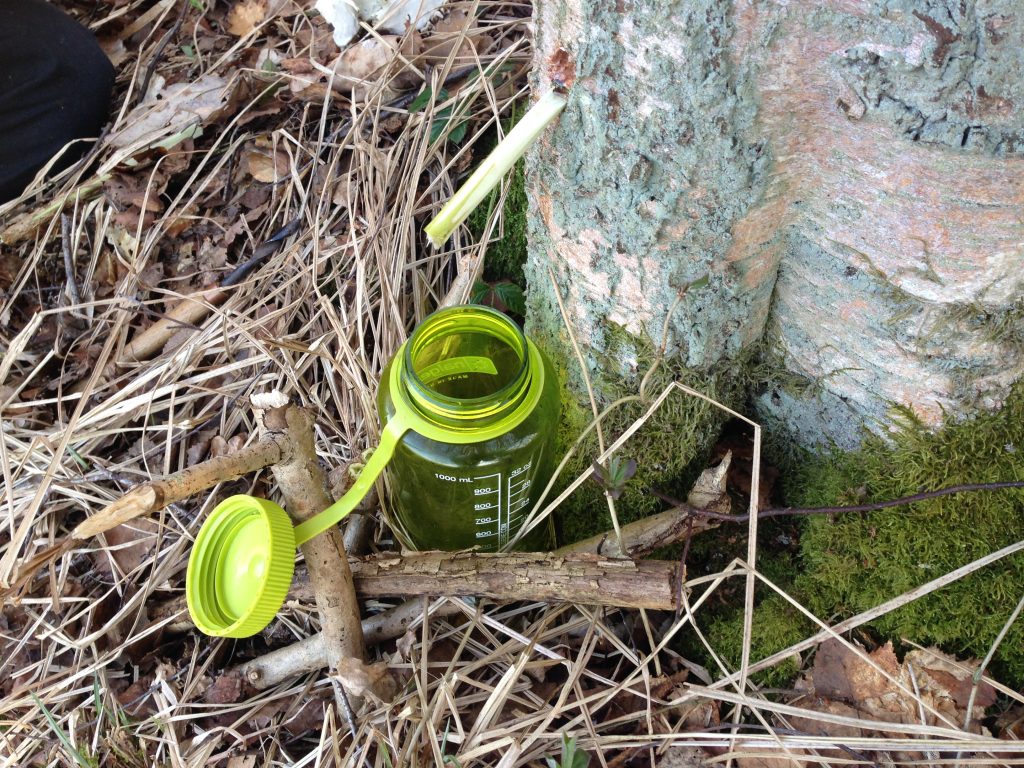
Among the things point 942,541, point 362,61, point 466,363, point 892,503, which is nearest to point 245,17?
point 362,61

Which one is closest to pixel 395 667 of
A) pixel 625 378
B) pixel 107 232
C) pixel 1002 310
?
pixel 625 378

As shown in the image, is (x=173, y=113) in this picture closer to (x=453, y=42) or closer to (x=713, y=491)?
(x=453, y=42)

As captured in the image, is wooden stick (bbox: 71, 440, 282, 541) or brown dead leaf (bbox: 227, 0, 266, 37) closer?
wooden stick (bbox: 71, 440, 282, 541)

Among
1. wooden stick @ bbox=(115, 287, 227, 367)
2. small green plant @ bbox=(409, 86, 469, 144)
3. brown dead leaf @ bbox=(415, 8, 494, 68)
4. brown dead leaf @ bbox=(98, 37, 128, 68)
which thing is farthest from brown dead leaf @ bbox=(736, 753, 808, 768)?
brown dead leaf @ bbox=(98, 37, 128, 68)

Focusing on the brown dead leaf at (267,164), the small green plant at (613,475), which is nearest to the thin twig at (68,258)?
the brown dead leaf at (267,164)

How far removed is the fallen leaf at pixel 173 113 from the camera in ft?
8.58

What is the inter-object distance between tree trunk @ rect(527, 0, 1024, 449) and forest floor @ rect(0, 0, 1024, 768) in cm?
28

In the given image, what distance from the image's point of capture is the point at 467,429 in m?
1.50

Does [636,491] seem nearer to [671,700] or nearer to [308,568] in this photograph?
[671,700]

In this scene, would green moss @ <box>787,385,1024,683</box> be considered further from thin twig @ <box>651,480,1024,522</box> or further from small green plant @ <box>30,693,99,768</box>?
small green plant @ <box>30,693,99,768</box>

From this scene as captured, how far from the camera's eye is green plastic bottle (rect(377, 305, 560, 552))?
1.50 metres

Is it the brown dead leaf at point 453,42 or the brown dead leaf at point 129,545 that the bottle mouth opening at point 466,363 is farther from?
the brown dead leaf at point 453,42

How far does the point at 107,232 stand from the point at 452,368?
1.50 meters

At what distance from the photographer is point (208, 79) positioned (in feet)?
8.93
